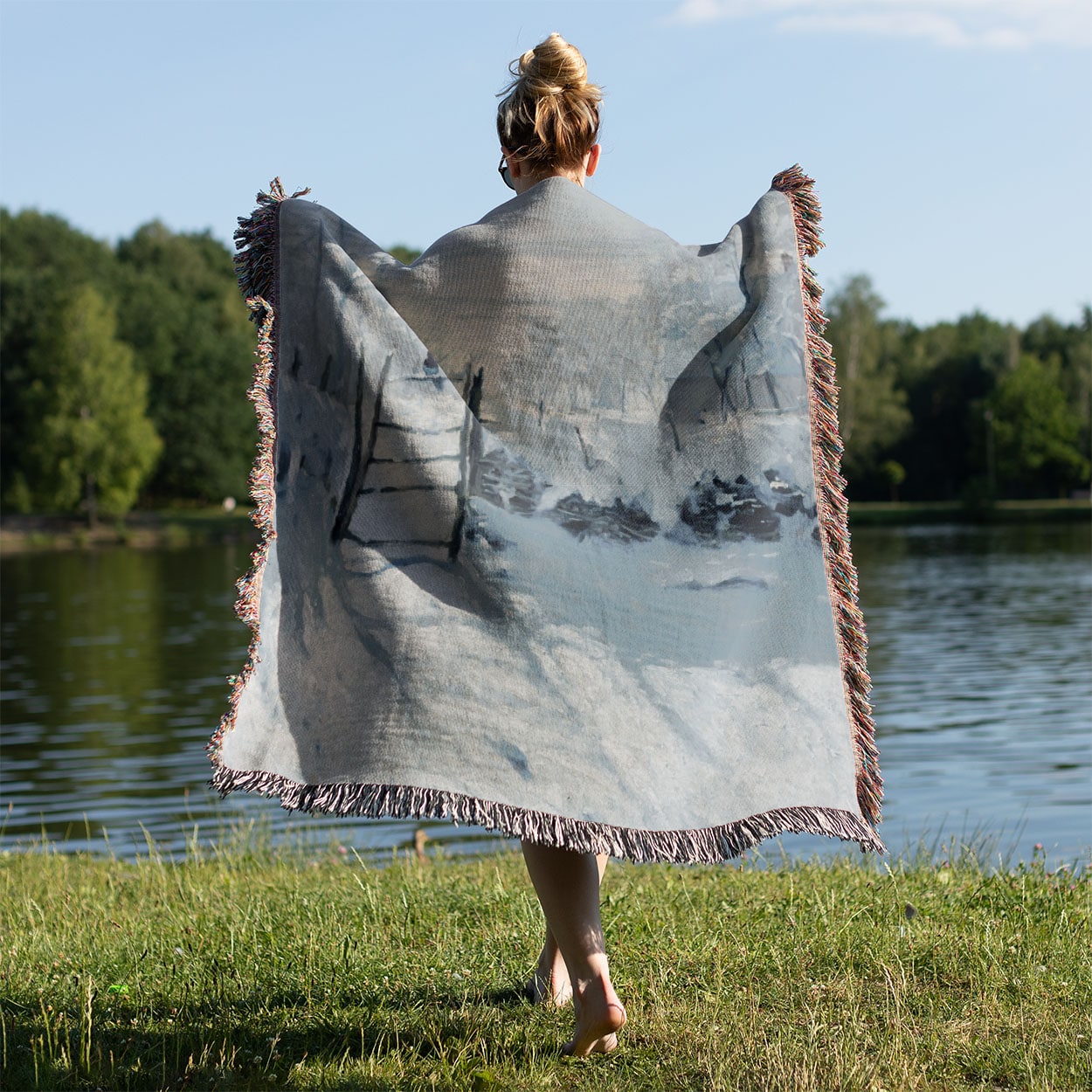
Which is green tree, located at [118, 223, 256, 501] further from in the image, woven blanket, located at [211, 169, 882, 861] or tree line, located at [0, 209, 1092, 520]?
woven blanket, located at [211, 169, 882, 861]

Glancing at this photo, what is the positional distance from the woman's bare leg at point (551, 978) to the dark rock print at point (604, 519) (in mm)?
771

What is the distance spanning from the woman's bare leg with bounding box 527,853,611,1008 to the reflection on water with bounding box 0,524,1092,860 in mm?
3915

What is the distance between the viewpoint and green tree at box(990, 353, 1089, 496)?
6619 centimetres

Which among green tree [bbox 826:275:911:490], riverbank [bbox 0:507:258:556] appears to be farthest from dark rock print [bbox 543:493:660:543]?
green tree [bbox 826:275:911:490]

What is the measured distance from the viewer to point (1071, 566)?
98.3 ft

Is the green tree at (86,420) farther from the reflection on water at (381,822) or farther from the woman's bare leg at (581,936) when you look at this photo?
the woman's bare leg at (581,936)

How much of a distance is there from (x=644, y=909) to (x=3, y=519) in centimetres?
4842

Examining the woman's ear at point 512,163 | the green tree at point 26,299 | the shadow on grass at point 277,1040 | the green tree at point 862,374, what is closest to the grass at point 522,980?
the shadow on grass at point 277,1040

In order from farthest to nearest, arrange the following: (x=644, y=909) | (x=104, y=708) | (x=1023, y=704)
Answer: (x=104, y=708)
(x=1023, y=704)
(x=644, y=909)

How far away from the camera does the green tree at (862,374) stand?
6328 centimetres

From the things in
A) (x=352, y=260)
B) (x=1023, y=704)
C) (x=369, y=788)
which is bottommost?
(x=1023, y=704)

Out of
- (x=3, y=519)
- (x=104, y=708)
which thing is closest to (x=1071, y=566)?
(x=104, y=708)

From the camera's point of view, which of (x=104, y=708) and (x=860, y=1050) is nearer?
(x=860, y=1050)

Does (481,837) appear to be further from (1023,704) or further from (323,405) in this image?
(1023,704)
